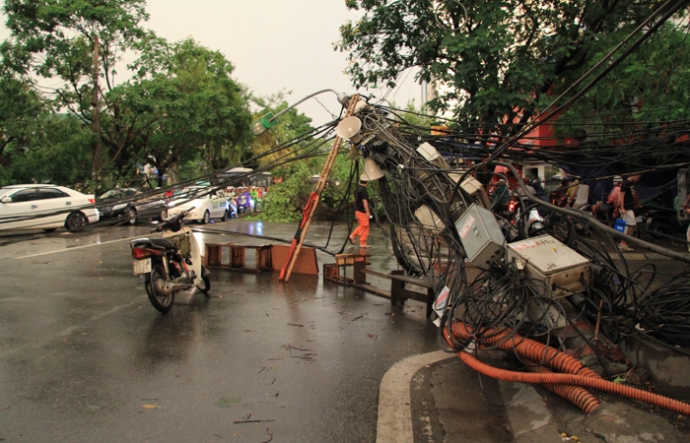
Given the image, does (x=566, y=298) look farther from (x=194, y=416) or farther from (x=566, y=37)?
(x=566, y=37)

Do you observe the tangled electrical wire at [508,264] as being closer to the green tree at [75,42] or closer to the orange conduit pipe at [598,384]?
the orange conduit pipe at [598,384]

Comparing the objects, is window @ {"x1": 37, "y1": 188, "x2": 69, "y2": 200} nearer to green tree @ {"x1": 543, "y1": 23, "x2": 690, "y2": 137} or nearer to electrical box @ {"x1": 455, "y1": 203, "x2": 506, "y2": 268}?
green tree @ {"x1": 543, "y1": 23, "x2": 690, "y2": 137}

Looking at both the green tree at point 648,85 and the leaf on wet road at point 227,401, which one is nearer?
the leaf on wet road at point 227,401

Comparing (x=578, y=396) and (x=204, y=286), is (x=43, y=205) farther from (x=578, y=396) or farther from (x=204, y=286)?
(x=578, y=396)

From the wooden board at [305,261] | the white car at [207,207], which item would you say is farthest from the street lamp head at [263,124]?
the white car at [207,207]

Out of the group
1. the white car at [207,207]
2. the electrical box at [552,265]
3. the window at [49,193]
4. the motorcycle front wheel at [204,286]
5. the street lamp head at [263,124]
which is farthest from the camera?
the white car at [207,207]

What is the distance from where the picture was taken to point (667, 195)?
581 inches

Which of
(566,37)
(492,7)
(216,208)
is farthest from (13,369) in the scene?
(216,208)

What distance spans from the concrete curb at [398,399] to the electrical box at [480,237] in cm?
123

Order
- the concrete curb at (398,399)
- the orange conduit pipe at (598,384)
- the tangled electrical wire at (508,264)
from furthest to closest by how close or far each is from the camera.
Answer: the tangled electrical wire at (508,264)
the concrete curb at (398,399)
the orange conduit pipe at (598,384)

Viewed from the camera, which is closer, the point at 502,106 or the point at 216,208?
the point at 502,106

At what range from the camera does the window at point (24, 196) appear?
16.8 m

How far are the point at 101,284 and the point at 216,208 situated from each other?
16.0 m

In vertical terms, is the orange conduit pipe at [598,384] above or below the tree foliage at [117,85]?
below
